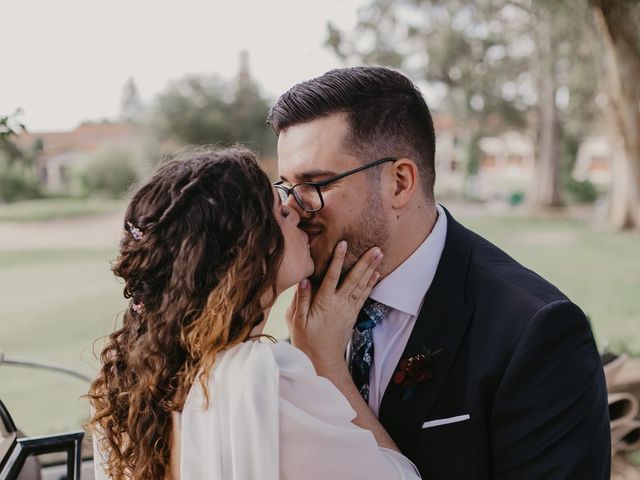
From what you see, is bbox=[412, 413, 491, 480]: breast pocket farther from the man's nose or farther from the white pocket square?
the man's nose

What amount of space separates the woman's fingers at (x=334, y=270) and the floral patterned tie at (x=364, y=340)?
0.20 metres

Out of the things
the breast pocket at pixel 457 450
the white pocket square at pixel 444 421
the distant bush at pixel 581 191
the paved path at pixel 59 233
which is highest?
the white pocket square at pixel 444 421

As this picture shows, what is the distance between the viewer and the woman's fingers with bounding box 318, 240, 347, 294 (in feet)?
7.01

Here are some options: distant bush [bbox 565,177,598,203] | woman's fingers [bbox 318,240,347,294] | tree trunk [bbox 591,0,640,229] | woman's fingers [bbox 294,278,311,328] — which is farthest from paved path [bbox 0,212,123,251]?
distant bush [bbox 565,177,598,203]

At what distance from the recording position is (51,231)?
23156 mm

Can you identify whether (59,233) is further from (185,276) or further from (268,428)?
(268,428)

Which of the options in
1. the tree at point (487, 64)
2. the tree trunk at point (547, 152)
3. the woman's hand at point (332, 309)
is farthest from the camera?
the tree trunk at point (547, 152)

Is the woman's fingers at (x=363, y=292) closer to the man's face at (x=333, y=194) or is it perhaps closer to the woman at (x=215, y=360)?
the man's face at (x=333, y=194)

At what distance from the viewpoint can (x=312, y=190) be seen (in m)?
2.17

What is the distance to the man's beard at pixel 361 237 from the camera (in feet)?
7.13

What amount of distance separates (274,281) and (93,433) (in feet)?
2.75

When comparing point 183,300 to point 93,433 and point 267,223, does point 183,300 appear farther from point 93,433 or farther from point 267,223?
→ point 93,433

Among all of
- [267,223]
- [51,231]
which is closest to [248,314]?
[267,223]

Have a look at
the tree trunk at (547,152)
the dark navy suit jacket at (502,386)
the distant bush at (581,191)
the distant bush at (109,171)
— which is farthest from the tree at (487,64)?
the dark navy suit jacket at (502,386)
